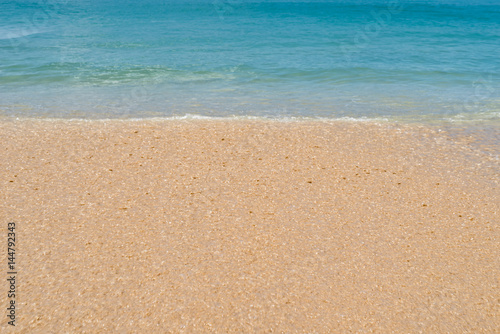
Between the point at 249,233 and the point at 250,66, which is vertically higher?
the point at 249,233

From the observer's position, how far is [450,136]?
777 centimetres

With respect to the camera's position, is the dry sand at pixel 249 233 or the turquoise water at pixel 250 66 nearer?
the dry sand at pixel 249 233

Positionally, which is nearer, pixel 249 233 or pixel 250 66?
pixel 249 233

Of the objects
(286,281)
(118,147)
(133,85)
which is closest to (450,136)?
(286,281)

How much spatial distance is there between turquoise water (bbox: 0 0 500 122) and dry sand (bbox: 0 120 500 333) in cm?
254

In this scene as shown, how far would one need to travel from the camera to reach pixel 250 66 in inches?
557

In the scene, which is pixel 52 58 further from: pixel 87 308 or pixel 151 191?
pixel 87 308

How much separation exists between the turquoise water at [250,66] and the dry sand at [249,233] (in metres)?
2.54

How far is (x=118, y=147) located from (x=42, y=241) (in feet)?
8.43

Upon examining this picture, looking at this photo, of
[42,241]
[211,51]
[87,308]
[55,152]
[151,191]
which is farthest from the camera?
[211,51]

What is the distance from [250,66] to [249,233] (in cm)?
1028

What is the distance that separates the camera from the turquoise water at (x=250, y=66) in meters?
9.75

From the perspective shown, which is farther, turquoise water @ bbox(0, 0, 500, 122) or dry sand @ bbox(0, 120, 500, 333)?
turquoise water @ bbox(0, 0, 500, 122)

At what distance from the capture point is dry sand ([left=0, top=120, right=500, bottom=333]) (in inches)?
145
